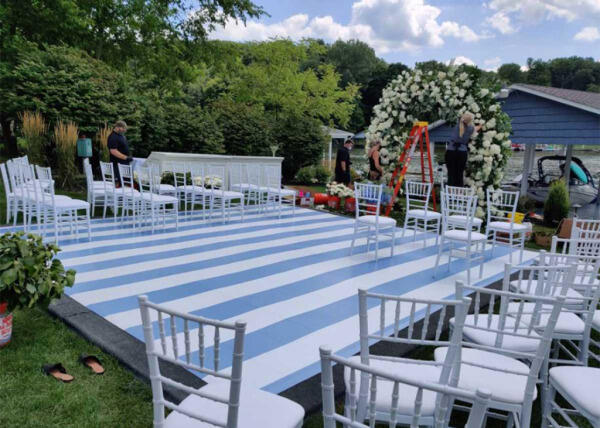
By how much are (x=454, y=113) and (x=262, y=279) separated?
509 cm

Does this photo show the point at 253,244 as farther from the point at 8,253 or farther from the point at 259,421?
the point at 259,421

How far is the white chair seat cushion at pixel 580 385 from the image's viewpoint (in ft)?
5.86

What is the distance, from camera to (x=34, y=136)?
27.4 feet

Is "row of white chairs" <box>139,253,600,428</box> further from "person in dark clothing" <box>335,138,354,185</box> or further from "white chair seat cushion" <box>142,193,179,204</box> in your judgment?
"person in dark clothing" <box>335,138,354,185</box>

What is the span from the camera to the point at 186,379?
8.11 feet

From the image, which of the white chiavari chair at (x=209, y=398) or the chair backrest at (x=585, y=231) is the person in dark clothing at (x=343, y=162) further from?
the white chiavari chair at (x=209, y=398)

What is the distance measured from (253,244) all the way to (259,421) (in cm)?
439

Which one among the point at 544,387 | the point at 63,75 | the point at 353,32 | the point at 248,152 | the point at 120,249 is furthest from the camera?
the point at 353,32

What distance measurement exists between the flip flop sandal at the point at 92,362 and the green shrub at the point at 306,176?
41.0 feet

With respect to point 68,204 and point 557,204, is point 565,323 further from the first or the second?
point 557,204

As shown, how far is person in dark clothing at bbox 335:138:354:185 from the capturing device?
29.7ft

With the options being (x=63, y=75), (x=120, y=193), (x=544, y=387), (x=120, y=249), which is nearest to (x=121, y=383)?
(x=544, y=387)

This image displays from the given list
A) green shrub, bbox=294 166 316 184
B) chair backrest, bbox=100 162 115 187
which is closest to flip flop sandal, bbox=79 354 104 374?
chair backrest, bbox=100 162 115 187

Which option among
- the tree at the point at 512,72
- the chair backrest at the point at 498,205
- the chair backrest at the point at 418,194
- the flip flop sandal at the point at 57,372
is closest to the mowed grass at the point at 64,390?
the flip flop sandal at the point at 57,372
